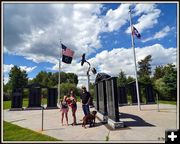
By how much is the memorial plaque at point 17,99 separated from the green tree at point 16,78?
38.3 meters

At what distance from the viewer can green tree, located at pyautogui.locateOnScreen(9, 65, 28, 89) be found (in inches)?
2282

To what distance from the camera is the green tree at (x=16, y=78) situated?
58.0m

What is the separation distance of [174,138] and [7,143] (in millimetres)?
4802

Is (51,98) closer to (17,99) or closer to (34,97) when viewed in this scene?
(34,97)

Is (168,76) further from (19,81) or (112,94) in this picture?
(19,81)

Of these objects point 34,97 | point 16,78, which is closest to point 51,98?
point 34,97

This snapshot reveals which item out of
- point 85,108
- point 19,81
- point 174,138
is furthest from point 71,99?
point 19,81

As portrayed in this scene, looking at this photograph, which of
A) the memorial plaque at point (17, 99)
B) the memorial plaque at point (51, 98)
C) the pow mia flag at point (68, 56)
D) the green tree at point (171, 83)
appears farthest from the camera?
the green tree at point (171, 83)

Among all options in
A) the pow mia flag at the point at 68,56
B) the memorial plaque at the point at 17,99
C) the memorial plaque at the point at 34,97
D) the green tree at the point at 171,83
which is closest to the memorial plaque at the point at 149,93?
the green tree at the point at 171,83

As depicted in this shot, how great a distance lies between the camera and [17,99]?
68.3ft

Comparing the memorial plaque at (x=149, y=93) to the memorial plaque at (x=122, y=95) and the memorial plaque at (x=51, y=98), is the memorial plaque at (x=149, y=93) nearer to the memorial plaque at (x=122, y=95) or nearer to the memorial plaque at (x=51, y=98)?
the memorial plaque at (x=122, y=95)

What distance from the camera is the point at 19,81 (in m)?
58.4

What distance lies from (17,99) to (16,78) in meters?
39.9

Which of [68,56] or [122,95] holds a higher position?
[68,56]
